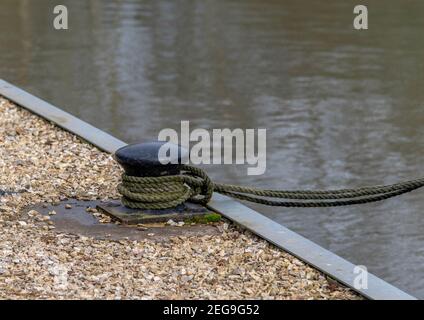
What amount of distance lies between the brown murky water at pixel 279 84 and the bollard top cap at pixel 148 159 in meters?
1.57

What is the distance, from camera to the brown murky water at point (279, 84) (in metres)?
8.65

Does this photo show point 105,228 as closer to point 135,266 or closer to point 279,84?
point 135,266

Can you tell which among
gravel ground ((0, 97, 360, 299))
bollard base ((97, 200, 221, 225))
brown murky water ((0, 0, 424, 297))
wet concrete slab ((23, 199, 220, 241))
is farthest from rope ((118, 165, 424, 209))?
brown murky water ((0, 0, 424, 297))

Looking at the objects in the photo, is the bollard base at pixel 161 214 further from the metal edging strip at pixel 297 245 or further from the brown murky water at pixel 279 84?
the brown murky water at pixel 279 84

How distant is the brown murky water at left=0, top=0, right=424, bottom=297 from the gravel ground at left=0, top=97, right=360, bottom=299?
1.41 metres

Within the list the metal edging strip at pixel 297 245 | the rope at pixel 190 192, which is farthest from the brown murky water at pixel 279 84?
the metal edging strip at pixel 297 245

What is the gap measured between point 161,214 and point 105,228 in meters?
0.39

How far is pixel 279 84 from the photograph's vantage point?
13344 millimetres

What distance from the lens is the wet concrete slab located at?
260 inches

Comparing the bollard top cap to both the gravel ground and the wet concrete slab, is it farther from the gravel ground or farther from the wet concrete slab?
the gravel ground

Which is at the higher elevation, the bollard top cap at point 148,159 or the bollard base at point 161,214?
the bollard top cap at point 148,159

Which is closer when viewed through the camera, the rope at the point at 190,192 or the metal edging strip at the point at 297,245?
the metal edging strip at the point at 297,245
